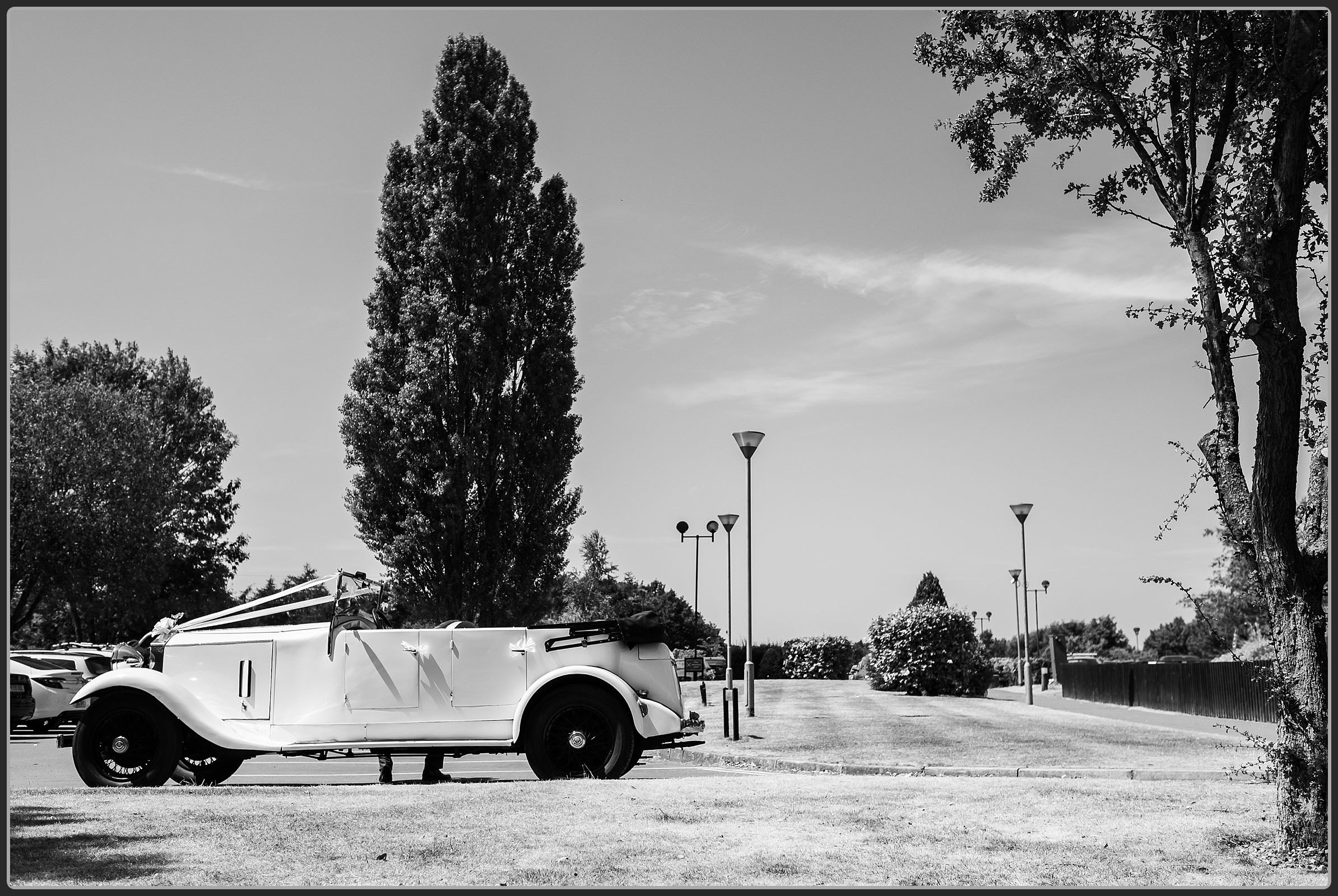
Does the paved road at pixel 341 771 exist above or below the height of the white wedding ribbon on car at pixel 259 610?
A: below

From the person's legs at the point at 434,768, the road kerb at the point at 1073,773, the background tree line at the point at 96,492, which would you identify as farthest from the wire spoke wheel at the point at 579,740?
the background tree line at the point at 96,492

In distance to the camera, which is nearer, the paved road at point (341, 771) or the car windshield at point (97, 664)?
the paved road at point (341, 771)

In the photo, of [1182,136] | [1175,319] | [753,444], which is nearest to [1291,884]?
[1175,319]

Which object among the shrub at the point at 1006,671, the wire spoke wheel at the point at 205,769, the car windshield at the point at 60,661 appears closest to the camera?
the wire spoke wheel at the point at 205,769

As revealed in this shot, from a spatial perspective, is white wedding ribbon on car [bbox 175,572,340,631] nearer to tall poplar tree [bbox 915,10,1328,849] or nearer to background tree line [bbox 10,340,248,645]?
tall poplar tree [bbox 915,10,1328,849]

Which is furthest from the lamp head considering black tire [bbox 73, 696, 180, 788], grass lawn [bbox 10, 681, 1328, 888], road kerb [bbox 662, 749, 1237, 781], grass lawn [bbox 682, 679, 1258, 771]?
black tire [bbox 73, 696, 180, 788]

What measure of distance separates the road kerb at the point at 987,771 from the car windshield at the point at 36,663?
45.5ft

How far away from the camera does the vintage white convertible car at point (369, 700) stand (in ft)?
33.8

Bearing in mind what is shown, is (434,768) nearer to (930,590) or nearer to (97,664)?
(97,664)

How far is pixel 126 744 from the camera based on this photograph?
10328 millimetres

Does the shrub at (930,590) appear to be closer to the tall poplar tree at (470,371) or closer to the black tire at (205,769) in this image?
the tall poplar tree at (470,371)

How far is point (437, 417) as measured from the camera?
27328 mm

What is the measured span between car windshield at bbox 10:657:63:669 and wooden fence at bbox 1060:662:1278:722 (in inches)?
831

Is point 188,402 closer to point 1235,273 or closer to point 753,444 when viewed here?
point 753,444
